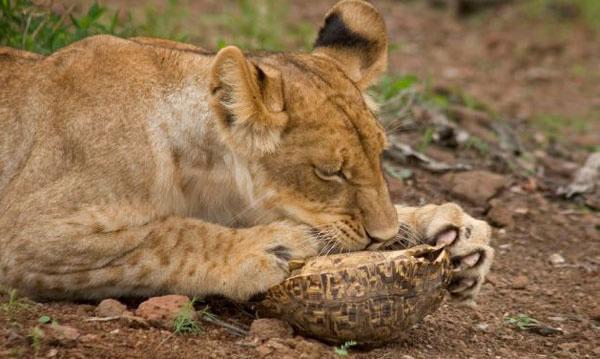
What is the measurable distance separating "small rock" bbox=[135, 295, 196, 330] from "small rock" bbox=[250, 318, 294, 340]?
271 mm

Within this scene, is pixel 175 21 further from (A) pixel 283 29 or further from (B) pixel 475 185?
(B) pixel 475 185

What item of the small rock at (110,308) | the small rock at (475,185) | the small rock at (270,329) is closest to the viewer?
the small rock at (270,329)

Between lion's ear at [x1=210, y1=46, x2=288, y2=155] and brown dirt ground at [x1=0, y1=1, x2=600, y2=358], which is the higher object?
lion's ear at [x1=210, y1=46, x2=288, y2=155]

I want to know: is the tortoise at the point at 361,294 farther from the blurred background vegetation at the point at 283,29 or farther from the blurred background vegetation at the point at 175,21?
the blurred background vegetation at the point at 175,21

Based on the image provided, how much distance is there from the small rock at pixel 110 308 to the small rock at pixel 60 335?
0.24 m

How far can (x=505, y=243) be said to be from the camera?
6520mm

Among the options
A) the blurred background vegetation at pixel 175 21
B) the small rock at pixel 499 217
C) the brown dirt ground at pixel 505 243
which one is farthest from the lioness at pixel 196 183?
the small rock at pixel 499 217

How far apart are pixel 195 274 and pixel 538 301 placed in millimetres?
2053

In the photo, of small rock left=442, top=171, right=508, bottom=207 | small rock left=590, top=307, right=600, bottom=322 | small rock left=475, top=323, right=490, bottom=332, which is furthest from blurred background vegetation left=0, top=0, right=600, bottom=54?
small rock left=590, top=307, right=600, bottom=322

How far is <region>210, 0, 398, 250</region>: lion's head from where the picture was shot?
4555 mm

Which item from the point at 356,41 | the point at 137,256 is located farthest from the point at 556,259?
the point at 137,256

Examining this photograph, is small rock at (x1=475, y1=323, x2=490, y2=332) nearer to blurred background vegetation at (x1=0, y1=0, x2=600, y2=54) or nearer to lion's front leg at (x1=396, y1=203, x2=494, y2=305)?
lion's front leg at (x1=396, y1=203, x2=494, y2=305)

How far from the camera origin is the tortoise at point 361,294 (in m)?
4.21

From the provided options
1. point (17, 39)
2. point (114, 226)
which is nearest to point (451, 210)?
point (114, 226)
